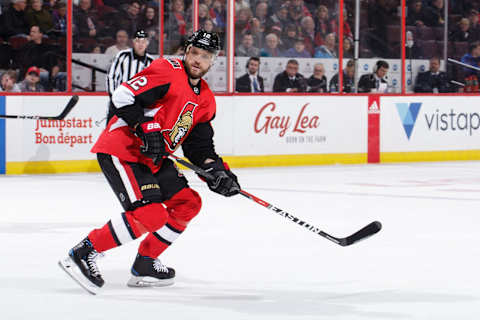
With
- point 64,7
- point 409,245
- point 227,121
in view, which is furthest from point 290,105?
point 409,245

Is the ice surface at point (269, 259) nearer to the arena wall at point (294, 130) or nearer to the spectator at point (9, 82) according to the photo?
the arena wall at point (294, 130)

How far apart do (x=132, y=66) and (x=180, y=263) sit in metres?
3.94

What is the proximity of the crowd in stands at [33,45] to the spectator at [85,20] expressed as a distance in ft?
0.39

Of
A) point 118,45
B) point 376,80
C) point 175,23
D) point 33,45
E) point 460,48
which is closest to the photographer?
point 33,45

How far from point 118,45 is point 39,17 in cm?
83

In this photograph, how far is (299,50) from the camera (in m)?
10.2

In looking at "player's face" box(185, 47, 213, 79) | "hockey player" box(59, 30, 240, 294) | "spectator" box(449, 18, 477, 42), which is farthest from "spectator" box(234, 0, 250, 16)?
"player's face" box(185, 47, 213, 79)

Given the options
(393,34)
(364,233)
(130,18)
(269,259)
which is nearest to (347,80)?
(393,34)

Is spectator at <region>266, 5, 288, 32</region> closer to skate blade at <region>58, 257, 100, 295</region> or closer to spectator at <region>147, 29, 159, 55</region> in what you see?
spectator at <region>147, 29, 159, 55</region>

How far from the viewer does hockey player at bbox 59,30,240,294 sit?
323 centimetres

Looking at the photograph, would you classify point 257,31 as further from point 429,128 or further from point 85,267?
point 85,267

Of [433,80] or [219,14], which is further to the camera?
[433,80]

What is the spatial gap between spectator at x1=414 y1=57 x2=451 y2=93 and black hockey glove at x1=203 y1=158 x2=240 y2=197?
24.7 feet

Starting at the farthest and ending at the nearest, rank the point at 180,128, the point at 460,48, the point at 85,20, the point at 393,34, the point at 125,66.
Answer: the point at 460,48
the point at 393,34
the point at 85,20
the point at 125,66
the point at 180,128
